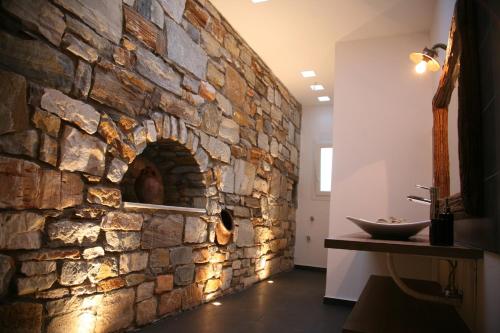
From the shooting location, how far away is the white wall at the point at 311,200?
5.78m

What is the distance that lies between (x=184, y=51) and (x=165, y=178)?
113cm

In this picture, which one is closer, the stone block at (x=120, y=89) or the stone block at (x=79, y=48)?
the stone block at (x=79, y=48)

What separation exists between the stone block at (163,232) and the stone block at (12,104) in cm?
109

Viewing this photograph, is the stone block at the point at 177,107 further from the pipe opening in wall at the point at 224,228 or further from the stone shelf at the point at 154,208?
the pipe opening in wall at the point at 224,228

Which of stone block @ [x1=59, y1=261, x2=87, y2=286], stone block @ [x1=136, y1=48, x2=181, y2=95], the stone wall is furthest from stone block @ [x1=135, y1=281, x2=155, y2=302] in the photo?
stone block @ [x1=136, y1=48, x2=181, y2=95]

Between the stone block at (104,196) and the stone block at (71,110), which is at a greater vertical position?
the stone block at (71,110)

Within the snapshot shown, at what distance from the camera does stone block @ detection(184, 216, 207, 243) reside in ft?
9.82

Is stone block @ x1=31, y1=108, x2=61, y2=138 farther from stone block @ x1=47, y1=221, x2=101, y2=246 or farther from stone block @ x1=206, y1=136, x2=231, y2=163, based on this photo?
stone block @ x1=206, y1=136, x2=231, y2=163

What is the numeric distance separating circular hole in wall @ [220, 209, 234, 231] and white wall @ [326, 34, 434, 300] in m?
1.00

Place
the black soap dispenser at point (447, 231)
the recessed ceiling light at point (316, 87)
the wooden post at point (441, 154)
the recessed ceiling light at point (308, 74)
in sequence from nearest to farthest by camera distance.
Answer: the black soap dispenser at point (447, 231)
the wooden post at point (441, 154)
the recessed ceiling light at point (308, 74)
the recessed ceiling light at point (316, 87)

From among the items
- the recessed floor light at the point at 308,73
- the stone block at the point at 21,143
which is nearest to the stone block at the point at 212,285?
the stone block at the point at 21,143

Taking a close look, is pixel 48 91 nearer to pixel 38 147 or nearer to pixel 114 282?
pixel 38 147

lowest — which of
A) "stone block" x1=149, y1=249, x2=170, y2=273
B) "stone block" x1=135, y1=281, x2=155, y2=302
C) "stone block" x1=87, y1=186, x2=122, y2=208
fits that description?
"stone block" x1=135, y1=281, x2=155, y2=302

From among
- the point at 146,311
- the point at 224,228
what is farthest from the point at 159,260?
the point at 224,228
